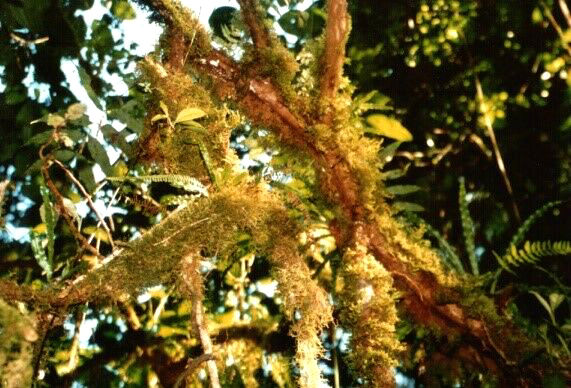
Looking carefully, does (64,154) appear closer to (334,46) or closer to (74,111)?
(74,111)

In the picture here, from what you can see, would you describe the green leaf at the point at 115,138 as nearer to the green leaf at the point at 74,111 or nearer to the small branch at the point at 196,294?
the green leaf at the point at 74,111

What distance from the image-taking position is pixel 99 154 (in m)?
1.41

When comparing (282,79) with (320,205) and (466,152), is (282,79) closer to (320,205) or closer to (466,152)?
(320,205)

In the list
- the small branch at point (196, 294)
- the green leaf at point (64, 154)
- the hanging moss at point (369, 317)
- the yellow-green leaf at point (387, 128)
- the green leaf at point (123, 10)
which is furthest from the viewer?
the green leaf at point (123, 10)

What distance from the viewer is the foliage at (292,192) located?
1.07 meters

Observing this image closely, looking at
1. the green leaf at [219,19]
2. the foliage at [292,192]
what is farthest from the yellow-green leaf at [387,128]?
the green leaf at [219,19]

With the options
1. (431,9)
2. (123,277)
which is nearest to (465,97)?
(431,9)

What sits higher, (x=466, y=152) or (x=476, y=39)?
(x=476, y=39)

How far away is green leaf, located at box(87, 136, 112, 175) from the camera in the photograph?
141cm

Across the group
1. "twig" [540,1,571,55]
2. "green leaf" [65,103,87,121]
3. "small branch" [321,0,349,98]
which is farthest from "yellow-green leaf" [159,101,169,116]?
"twig" [540,1,571,55]

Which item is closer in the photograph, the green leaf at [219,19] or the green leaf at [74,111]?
the green leaf at [74,111]

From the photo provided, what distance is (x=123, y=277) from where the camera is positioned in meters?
1.00

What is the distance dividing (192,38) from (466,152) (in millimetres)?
2023

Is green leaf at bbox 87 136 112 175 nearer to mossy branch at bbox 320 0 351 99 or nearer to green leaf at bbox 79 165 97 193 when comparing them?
green leaf at bbox 79 165 97 193
